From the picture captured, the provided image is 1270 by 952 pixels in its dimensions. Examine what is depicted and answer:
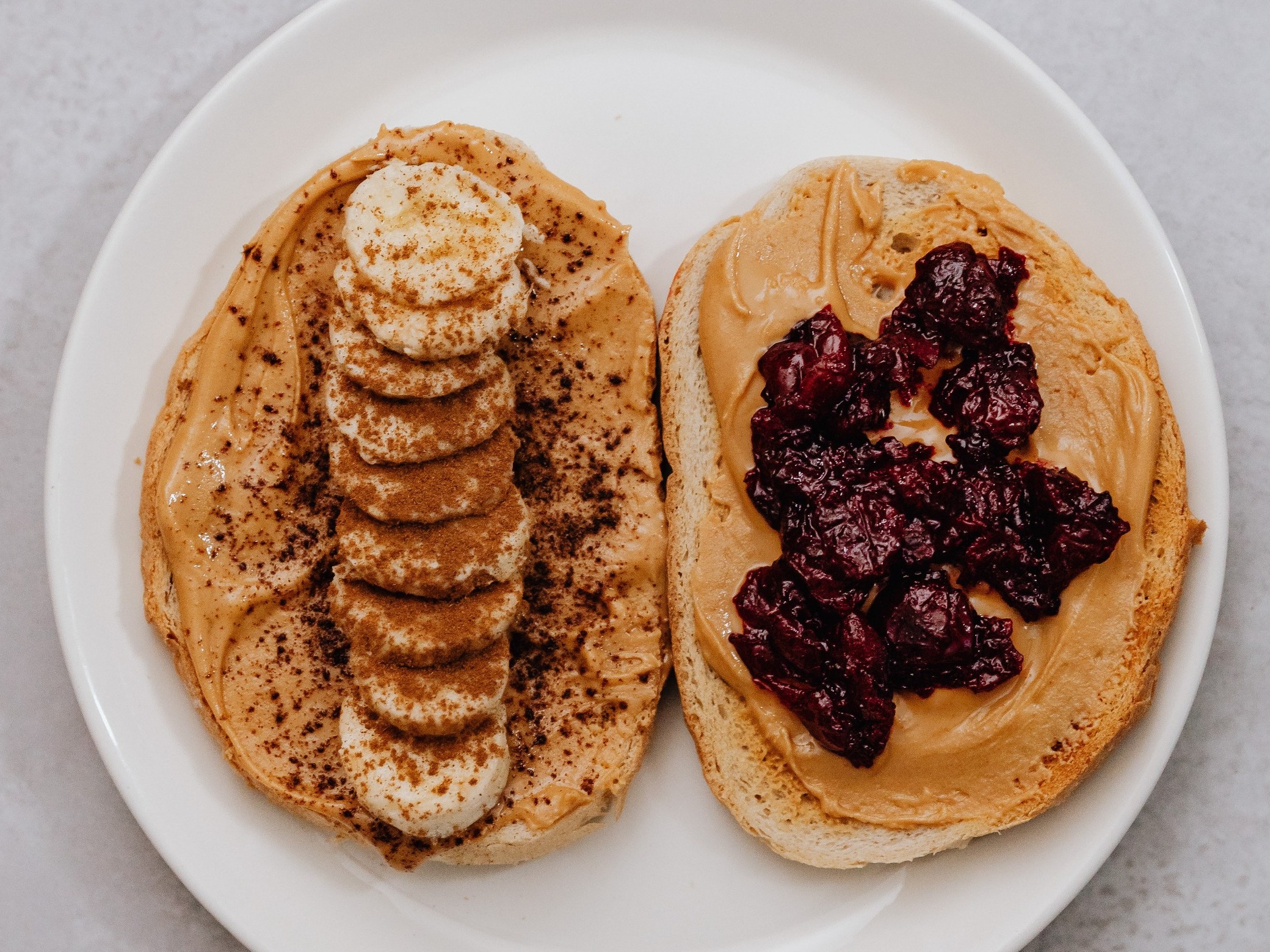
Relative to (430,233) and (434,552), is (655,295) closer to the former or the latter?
(430,233)

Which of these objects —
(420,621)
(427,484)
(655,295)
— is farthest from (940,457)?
(420,621)

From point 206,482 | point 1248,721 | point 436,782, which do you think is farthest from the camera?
point 1248,721

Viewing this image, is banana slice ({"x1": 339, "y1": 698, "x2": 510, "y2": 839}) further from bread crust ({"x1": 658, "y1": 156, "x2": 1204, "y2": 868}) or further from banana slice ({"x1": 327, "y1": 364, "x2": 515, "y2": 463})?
banana slice ({"x1": 327, "y1": 364, "x2": 515, "y2": 463})

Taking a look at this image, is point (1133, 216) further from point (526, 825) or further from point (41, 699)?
point (41, 699)

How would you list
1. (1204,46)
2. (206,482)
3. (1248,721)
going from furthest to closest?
(1204,46)
(1248,721)
(206,482)

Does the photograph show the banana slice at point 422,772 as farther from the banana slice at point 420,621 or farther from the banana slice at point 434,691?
the banana slice at point 420,621

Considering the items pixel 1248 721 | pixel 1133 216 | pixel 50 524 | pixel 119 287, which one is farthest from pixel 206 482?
pixel 1248 721

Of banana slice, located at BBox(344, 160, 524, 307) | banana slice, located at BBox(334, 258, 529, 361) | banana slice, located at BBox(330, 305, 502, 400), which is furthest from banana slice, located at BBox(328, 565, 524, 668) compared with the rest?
banana slice, located at BBox(344, 160, 524, 307)

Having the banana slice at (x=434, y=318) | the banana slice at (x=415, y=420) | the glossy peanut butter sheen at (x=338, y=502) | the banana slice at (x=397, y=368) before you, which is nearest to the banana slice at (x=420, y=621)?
the glossy peanut butter sheen at (x=338, y=502)
